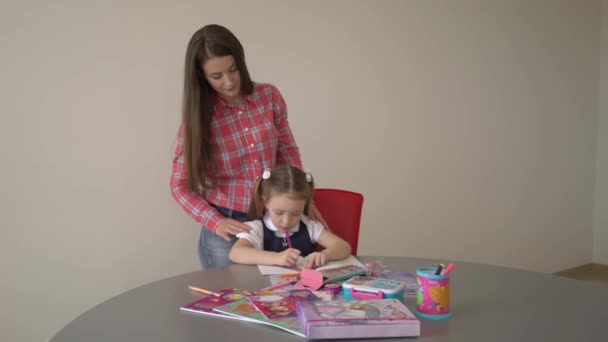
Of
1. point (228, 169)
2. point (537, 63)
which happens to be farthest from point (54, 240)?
point (537, 63)

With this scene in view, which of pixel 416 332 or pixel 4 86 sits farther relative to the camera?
pixel 4 86

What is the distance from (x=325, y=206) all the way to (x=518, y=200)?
7.69ft

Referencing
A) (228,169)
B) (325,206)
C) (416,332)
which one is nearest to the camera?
(416,332)

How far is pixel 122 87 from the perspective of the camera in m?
2.16

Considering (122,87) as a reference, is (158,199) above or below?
below

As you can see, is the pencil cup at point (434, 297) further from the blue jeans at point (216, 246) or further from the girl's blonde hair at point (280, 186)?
the blue jeans at point (216, 246)

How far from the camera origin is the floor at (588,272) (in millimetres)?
4070

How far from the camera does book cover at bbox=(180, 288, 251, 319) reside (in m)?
1.12

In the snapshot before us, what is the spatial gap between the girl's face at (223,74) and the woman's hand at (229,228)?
1.35 feet

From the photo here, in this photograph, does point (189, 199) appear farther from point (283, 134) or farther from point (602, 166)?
point (602, 166)

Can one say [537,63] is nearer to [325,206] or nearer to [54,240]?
[325,206]

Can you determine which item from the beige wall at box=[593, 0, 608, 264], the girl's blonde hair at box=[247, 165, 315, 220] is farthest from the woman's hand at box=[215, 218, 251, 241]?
the beige wall at box=[593, 0, 608, 264]

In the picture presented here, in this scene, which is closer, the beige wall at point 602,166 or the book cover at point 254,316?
the book cover at point 254,316

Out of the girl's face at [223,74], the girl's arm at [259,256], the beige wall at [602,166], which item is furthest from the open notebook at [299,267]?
the beige wall at [602,166]
